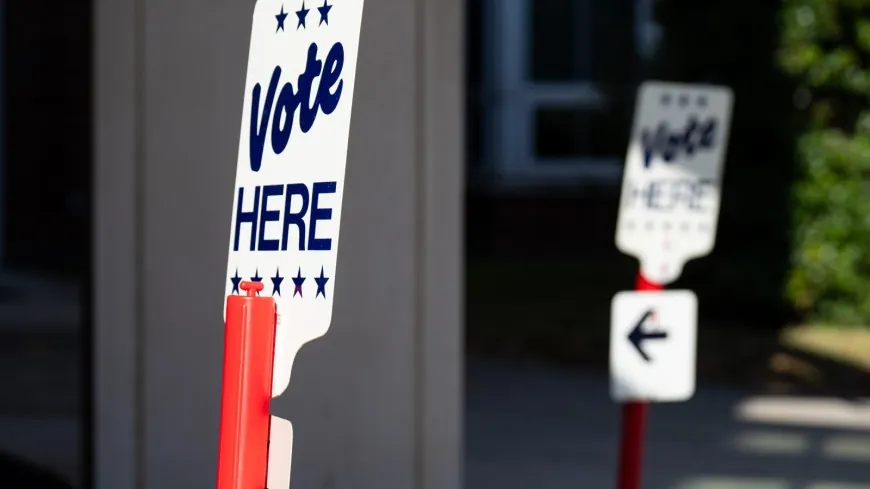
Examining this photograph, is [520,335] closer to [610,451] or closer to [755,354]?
[755,354]

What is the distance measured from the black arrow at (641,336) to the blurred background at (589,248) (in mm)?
2282

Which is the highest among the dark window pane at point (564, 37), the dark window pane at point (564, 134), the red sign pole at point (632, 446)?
the dark window pane at point (564, 37)

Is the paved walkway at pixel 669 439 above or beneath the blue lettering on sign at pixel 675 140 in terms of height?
beneath

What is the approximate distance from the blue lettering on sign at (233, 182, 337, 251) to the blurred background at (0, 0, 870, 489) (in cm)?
267

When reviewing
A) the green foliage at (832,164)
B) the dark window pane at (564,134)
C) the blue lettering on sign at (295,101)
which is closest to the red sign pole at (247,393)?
the blue lettering on sign at (295,101)

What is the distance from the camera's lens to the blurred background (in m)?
8.85

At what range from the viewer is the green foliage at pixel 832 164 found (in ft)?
44.2

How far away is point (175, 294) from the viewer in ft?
18.6

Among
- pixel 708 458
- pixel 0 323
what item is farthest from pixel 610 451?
pixel 0 323

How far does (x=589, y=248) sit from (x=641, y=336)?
15609 millimetres

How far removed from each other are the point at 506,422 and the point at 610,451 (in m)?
1.25

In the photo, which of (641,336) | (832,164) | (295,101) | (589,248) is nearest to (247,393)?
(295,101)

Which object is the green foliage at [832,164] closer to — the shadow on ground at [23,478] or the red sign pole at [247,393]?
the shadow on ground at [23,478]

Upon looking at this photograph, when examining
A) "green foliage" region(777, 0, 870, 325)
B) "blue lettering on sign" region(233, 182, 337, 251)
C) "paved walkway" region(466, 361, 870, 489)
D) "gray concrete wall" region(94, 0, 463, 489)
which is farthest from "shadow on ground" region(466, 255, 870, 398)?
"blue lettering on sign" region(233, 182, 337, 251)
